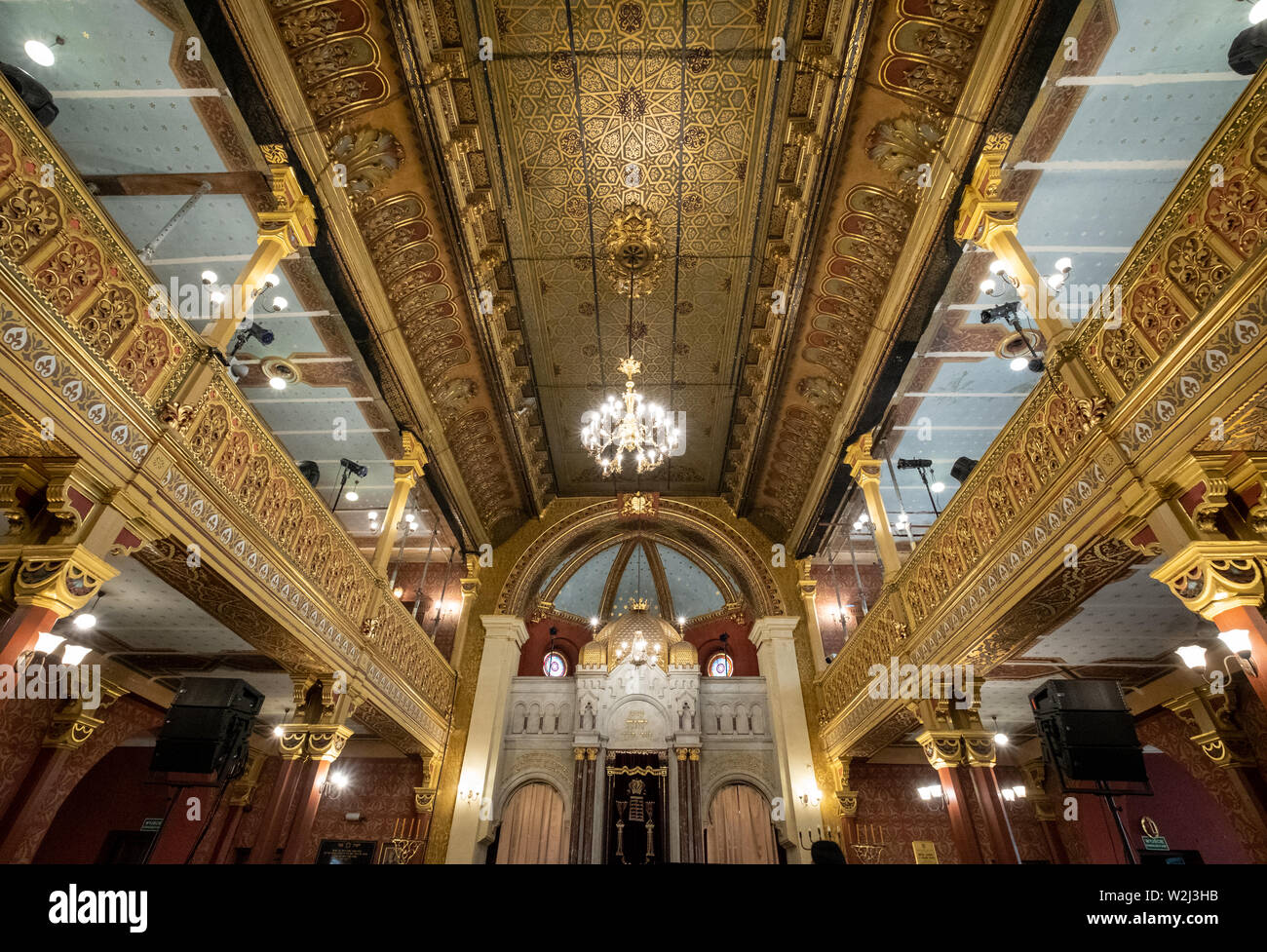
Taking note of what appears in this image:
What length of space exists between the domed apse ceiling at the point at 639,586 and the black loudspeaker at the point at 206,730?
396 inches

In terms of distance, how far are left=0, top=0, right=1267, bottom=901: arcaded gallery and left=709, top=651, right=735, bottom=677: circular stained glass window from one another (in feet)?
→ 7.18

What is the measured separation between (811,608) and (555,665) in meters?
6.72

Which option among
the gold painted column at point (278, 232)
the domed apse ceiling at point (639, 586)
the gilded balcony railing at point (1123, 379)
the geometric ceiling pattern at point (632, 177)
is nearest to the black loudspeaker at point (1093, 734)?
the gilded balcony railing at point (1123, 379)

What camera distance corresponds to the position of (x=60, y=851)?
34.3 feet

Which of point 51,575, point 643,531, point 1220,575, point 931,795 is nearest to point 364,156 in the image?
point 51,575

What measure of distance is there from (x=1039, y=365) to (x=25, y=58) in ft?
35.4

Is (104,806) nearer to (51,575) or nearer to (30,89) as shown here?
(51,575)

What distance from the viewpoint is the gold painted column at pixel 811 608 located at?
1249 cm

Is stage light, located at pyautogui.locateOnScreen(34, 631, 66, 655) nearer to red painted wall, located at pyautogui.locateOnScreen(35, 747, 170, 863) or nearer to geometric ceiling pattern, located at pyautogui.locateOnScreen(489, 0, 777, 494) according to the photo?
geometric ceiling pattern, located at pyautogui.locateOnScreen(489, 0, 777, 494)

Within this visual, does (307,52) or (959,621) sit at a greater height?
(307,52)

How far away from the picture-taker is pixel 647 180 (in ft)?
26.9

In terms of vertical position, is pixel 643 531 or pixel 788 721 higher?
pixel 643 531
